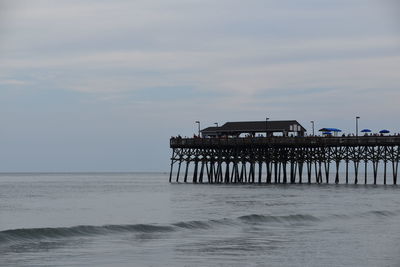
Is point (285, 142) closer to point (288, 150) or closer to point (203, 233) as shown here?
point (288, 150)

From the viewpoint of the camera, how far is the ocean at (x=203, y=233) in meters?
24.1

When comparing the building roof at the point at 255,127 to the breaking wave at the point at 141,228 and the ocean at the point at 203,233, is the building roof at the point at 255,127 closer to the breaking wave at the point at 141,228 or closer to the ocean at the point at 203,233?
the ocean at the point at 203,233

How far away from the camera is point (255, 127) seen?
3285 inches

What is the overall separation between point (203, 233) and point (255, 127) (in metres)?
51.5

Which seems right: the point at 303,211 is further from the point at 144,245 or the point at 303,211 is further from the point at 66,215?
the point at 144,245

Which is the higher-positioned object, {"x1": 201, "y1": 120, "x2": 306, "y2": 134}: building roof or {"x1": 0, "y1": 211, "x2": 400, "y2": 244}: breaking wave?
{"x1": 201, "y1": 120, "x2": 306, "y2": 134}: building roof

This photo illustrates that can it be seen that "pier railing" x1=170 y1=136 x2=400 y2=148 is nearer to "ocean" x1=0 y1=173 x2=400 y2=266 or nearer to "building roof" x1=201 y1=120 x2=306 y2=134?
"building roof" x1=201 y1=120 x2=306 y2=134

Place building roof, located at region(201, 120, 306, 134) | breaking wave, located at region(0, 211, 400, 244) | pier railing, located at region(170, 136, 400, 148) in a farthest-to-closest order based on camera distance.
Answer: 1. building roof, located at region(201, 120, 306, 134)
2. pier railing, located at region(170, 136, 400, 148)
3. breaking wave, located at region(0, 211, 400, 244)

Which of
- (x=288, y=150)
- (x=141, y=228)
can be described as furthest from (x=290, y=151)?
(x=141, y=228)

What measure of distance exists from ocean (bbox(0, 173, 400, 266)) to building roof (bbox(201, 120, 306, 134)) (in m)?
29.4

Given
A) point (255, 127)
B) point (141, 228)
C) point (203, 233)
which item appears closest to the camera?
point (203, 233)

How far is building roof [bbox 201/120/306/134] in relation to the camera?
270ft

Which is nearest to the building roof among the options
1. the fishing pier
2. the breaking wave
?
the fishing pier

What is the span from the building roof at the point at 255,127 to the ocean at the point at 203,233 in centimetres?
2937
